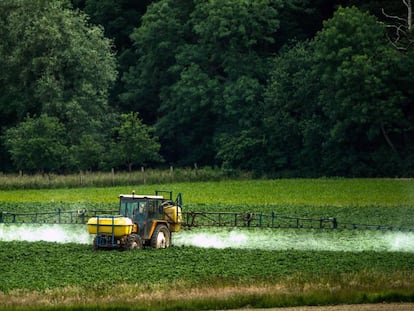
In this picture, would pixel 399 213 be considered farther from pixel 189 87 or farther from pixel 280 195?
pixel 189 87

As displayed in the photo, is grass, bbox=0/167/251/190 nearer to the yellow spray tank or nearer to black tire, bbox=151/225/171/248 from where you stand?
black tire, bbox=151/225/171/248

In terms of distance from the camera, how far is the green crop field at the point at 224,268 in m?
31.7

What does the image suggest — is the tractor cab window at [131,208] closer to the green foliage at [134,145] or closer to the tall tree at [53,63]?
the green foliage at [134,145]

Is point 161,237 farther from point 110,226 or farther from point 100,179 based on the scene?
point 100,179

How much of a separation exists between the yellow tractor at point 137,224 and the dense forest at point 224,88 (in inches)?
1440

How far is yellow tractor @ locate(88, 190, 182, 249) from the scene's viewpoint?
4153cm

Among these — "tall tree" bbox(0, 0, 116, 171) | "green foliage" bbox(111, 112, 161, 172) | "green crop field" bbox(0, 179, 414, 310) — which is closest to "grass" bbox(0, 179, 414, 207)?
"green crop field" bbox(0, 179, 414, 310)

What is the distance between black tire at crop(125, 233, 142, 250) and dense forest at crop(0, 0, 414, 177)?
38637 millimetres

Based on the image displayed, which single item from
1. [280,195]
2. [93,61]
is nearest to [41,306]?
[280,195]

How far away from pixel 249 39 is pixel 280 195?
24.0 m

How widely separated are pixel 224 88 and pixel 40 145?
565 inches

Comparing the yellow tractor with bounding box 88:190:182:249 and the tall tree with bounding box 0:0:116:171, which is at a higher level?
the tall tree with bounding box 0:0:116:171

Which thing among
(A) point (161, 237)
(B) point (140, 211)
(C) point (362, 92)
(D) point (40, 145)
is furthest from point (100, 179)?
(B) point (140, 211)

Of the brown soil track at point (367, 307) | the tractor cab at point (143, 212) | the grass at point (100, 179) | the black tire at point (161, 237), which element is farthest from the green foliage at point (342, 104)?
the brown soil track at point (367, 307)
